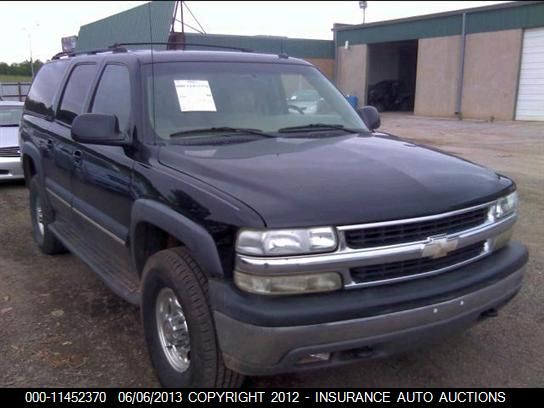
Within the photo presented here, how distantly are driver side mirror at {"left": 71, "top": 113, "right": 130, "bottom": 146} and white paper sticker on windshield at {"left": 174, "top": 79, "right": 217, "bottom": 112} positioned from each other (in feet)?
1.43

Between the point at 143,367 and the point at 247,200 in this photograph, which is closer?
the point at 247,200

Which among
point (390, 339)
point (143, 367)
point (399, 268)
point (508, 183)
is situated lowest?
point (143, 367)

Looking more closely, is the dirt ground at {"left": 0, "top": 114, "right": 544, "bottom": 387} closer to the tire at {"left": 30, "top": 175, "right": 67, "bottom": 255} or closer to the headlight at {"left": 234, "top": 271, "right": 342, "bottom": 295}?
the tire at {"left": 30, "top": 175, "right": 67, "bottom": 255}

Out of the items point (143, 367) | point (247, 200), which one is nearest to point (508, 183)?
point (247, 200)

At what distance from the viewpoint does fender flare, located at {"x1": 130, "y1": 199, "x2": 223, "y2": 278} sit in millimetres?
2494

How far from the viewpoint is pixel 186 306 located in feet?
8.64

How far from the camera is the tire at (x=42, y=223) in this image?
17.2 ft

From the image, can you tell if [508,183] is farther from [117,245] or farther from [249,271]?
[117,245]

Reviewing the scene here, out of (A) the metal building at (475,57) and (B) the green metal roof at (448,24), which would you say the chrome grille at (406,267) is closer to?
(A) the metal building at (475,57)

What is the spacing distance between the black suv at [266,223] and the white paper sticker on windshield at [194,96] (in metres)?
0.01

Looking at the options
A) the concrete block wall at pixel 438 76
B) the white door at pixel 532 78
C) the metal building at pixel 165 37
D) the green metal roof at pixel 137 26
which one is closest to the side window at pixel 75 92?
the metal building at pixel 165 37

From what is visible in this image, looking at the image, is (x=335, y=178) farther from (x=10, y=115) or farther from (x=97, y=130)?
(x=10, y=115)

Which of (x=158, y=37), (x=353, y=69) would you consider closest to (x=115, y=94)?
(x=158, y=37)

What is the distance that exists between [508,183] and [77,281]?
11.6ft
